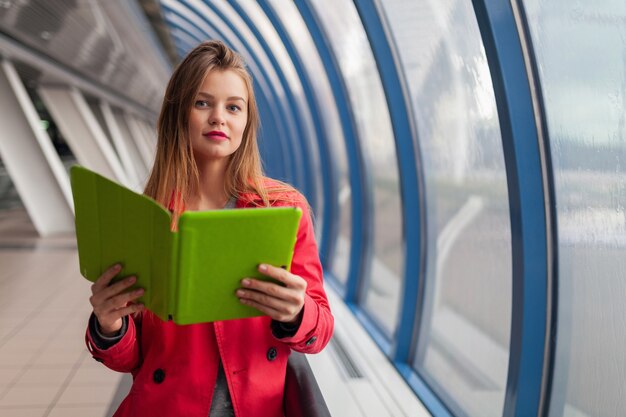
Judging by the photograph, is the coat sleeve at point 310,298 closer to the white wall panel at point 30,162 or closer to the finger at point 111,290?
the finger at point 111,290

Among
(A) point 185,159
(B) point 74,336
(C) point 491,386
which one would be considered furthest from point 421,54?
(B) point 74,336

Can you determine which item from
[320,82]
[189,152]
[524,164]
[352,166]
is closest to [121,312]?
[189,152]

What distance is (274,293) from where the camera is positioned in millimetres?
1367

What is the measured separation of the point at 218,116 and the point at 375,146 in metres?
4.63

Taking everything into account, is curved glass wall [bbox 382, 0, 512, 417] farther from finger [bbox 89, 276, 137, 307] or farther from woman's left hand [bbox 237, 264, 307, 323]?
finger [bbox 89, 276, 137, 307]

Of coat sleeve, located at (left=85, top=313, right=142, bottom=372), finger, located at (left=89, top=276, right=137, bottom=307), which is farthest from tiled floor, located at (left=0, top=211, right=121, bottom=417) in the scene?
finger, located at (left=89, top=276, right=137, bottom=307)

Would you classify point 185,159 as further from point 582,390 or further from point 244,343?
point 582,390

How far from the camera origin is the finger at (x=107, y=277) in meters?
1.44

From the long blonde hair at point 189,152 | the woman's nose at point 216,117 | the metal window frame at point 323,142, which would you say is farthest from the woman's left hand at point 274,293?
the metal window frame at point 323,142

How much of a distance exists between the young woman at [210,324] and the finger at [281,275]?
0.11 m

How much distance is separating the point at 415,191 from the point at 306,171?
7.18 metres

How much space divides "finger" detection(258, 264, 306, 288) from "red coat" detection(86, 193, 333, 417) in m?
0.20

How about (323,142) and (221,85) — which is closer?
(221,85)

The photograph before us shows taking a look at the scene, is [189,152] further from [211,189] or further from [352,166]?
[352,166]
